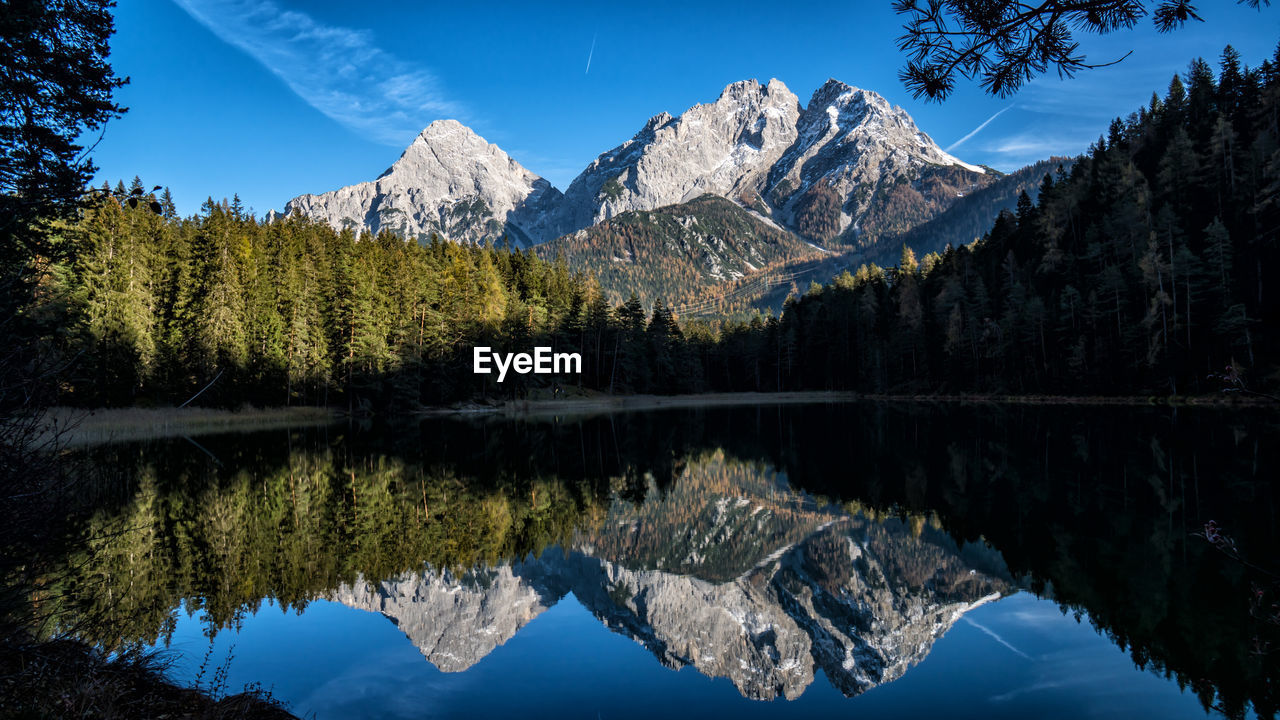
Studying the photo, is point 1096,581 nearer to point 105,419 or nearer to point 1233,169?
point 105,419

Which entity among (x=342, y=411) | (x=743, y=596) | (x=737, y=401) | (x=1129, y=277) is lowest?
(x=737, y=401)

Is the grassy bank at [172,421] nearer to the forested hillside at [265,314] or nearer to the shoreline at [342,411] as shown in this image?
the shoreline at [342,411]

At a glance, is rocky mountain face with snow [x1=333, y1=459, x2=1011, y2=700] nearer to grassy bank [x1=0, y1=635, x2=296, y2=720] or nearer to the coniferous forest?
grassy bank [x1=0, y1=635, x2=296, y2=720]

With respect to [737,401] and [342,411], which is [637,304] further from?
[342,411]

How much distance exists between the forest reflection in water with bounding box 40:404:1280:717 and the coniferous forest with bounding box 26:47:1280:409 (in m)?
24.6

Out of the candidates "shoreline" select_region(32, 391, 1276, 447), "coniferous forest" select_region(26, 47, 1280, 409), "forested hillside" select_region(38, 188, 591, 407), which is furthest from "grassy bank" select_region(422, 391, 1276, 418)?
"forested hillside" select_region(38, 188, 591, 407)

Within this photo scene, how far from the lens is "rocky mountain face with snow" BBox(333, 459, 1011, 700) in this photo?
8312 mm

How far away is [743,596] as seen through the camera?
35.0 feet

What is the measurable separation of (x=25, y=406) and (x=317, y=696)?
4310 mm

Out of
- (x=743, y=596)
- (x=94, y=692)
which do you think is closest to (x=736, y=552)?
(x=743, y=596)

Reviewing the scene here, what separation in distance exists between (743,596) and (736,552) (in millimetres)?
2929

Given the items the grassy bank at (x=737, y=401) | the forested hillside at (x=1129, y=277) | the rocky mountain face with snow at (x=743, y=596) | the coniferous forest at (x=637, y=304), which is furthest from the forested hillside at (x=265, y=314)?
the forested hillside at (x=1129, y=277)

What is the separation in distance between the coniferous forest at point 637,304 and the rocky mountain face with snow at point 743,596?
32.0 m

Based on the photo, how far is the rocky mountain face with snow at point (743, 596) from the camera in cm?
831
